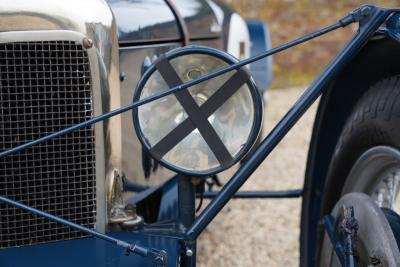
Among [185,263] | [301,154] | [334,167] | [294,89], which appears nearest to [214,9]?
[334,167]

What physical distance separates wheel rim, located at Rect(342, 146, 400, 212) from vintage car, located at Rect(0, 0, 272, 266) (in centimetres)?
64

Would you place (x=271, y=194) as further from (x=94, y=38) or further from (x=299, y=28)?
(x=299, y=28)

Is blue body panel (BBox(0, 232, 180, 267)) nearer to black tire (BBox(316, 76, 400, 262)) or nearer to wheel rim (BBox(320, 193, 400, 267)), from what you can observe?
wheel rim (BBox(320, 193, 400, 267))

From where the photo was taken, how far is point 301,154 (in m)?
5.77

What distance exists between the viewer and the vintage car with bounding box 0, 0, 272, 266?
1.80 m

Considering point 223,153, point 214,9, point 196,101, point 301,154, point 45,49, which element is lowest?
point 301,154

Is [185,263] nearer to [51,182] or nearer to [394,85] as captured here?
[51,182]

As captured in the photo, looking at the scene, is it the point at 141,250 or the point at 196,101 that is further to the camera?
the point at 196,101

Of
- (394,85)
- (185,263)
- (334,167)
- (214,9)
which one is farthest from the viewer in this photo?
(214,9)

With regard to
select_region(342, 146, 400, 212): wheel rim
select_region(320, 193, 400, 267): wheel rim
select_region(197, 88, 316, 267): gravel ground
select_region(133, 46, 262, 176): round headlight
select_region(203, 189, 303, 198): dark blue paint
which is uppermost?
select_region(133, 46, 262, 176): round headlight

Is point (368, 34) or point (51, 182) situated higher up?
point (368, 34)

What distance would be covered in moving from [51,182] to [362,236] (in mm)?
814

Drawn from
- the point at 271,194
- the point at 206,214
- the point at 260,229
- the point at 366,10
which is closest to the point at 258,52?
the point at 260,229

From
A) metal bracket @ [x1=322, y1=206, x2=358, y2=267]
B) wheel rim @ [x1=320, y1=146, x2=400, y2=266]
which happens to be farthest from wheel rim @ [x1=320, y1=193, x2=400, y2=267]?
wheel rim @ [x1=320, y1=146, x2=400, y2=266]
